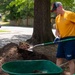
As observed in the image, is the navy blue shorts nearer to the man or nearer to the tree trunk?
the man

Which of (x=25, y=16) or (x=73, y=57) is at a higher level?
(x=73, y=57)

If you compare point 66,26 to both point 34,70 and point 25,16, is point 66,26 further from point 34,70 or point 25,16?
point 25,16

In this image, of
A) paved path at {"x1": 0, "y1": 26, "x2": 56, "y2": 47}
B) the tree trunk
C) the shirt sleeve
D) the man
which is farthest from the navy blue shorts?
paved path at {"x1": 0, "y1": 26, "x2": 56, "y2": 47}

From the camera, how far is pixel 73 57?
6324mm

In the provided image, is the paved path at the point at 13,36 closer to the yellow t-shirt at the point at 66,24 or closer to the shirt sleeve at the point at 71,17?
the yellow t-shirt at the point at 66,24

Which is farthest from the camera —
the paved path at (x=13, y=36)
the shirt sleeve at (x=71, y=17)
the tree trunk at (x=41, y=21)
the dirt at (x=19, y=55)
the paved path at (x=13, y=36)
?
the paved path at (x=13, y=36)

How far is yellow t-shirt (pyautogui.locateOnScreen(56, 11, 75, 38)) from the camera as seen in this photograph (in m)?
6.21

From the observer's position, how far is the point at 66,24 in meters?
6.24

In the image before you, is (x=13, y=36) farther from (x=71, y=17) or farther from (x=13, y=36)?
(x=71, y=17)

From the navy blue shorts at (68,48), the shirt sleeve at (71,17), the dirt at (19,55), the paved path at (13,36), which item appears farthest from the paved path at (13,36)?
the shirt sleeve at (71,17)

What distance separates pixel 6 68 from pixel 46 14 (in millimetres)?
8994

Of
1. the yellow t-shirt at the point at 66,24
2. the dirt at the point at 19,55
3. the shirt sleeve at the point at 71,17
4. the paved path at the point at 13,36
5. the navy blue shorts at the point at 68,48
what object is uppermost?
the shirt sleeve at the point at 71,17

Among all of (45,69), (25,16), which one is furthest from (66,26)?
(25,16)

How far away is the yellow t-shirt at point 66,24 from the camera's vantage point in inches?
244
